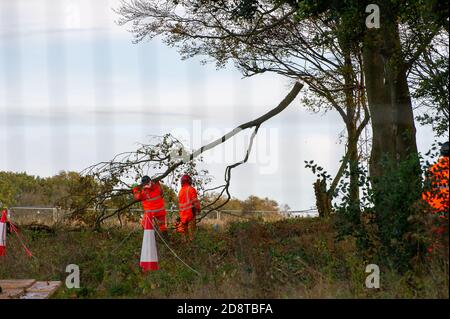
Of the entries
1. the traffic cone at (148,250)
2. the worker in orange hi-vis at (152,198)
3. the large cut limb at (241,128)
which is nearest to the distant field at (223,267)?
the traffic cone at (148,250)

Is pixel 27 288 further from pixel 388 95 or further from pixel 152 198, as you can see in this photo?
pixel 388 95

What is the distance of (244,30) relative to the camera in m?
27.3

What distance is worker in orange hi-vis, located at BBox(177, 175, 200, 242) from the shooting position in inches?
872

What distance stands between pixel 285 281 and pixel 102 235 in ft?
36.2

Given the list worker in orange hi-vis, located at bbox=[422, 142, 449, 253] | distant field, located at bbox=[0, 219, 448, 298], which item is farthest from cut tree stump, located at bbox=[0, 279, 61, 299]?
worker in orange hi-vis, located at bbox=[422, 142, 449, 253]

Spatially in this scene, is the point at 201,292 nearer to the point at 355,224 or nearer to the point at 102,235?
the point at 355,224

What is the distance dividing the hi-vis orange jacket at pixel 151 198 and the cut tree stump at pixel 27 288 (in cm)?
626

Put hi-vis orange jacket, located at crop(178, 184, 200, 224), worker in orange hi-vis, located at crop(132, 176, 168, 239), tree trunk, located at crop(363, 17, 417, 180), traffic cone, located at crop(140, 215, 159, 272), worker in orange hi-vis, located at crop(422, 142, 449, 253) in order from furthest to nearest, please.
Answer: hi-vis orange jacket, located at crop(178, 184, 200, 224) → worker in orange hi-vis, located at crop(132, 176, 168, 239) → tree trunk, located at crop(363, 17, 417, 180) → traffic cone, located at crop(140, 215, 159, 272) → worker in orange hi-vis, located at crop(422, 142, 449, 253)

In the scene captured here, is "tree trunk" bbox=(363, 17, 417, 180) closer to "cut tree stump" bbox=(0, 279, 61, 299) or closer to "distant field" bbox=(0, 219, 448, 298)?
"distant field" bbox=(0, 219, 448, 298)

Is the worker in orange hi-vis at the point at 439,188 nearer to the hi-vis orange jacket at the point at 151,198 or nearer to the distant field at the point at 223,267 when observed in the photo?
the distant field at the point at 223,267

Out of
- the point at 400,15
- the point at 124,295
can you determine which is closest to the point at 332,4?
the point at 400,15

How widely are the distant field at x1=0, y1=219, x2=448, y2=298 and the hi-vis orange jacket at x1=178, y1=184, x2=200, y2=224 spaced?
640 mm
